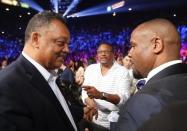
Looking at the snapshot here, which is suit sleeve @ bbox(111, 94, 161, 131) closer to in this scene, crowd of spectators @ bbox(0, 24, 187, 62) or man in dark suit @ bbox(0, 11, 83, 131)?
man in dark suit @ bbox(0, 11, 83, 131)

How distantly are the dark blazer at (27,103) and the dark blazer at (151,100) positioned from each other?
614mm

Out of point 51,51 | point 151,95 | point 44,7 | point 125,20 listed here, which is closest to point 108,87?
point 51,51

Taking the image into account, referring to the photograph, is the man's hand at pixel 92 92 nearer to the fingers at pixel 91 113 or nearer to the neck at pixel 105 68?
the fingers at pixel 91 113

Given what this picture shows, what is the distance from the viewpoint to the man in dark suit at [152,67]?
1.21 meters

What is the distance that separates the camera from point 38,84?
197 cm

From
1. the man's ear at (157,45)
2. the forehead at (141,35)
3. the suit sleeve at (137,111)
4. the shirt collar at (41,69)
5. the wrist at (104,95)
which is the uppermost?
the forehead at (141,35)

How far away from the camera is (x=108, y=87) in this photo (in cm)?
387

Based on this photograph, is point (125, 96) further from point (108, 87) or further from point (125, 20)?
point (125, 20)

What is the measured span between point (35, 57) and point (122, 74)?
6.31 feet

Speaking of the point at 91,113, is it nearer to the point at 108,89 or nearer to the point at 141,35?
the point at 108,89

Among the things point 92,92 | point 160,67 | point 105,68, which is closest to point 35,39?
point 160,67

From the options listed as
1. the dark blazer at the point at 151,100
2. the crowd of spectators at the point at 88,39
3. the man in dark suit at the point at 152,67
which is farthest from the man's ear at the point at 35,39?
the crowd of spectators at the point at 88,39

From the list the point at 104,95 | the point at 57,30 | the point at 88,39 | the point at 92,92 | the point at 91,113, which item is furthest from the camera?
the point at 88,39

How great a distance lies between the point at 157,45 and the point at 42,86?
72cm
